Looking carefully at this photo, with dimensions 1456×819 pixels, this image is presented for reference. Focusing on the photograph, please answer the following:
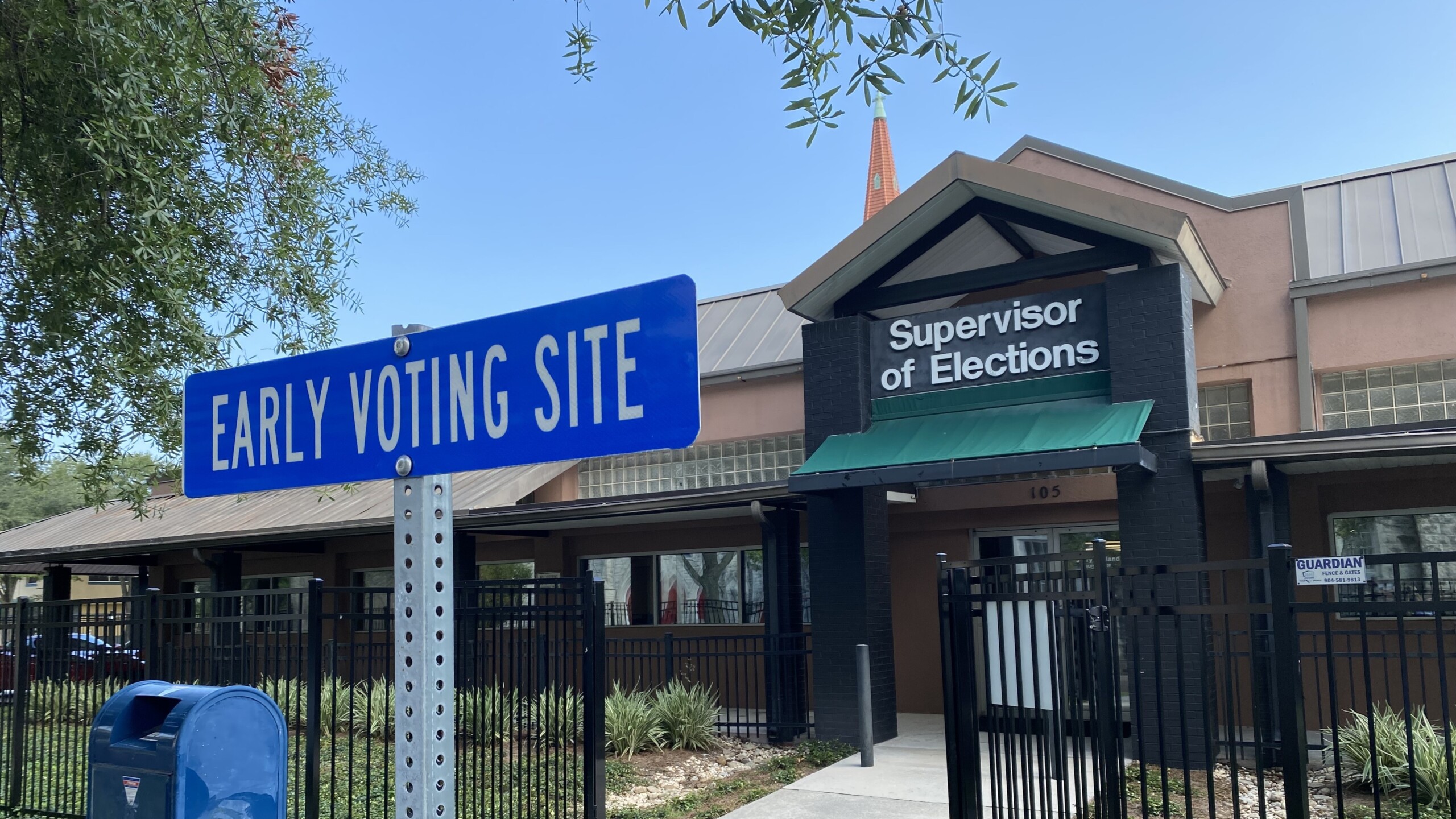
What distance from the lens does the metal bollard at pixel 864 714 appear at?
11.4 m

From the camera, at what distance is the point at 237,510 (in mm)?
21203

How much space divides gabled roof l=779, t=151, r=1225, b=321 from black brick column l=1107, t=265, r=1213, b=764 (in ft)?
1.91

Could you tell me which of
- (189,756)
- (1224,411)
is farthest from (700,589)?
(189,756)

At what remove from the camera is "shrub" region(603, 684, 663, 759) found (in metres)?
12.1

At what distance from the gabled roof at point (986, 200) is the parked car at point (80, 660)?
784cm

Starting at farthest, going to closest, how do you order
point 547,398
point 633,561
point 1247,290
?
1. point 633,561
2. point 1247,290
3. point 547,398

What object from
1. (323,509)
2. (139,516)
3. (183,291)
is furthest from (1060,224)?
(323,509)

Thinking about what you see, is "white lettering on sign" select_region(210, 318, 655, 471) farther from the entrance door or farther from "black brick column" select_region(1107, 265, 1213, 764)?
"black brick column" select_region(1107, 265, 1213, 764)

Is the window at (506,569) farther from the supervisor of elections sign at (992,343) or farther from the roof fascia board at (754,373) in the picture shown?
the supervisor of elections sign at (992,343)

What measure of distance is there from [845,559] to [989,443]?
236cm

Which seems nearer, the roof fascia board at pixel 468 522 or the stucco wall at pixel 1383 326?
the stucco wall at pixel 1383 326

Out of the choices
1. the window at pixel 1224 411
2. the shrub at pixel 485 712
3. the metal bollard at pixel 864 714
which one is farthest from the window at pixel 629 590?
the shrub at pixel 485 712

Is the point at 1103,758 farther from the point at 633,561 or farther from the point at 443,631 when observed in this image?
the point at 633,561

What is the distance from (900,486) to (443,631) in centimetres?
1222
